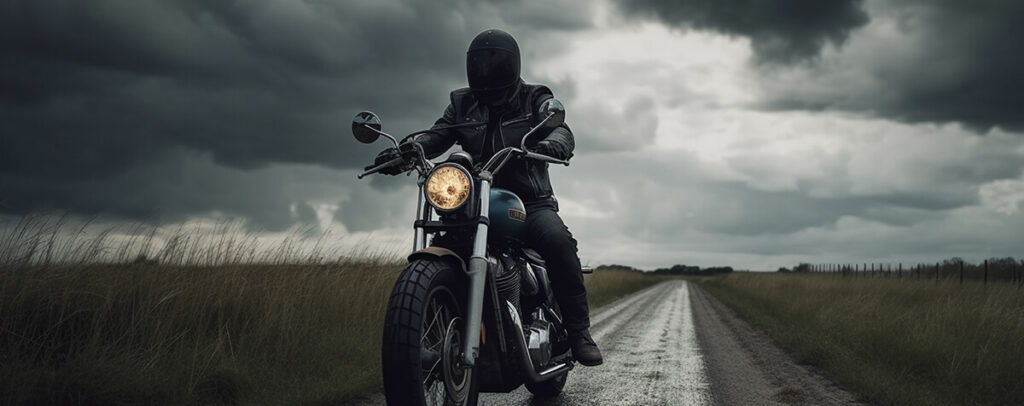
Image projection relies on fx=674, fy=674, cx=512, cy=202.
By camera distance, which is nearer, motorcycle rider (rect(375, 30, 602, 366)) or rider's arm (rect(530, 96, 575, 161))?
rider's arm (rect(530, 96, 575, 161))

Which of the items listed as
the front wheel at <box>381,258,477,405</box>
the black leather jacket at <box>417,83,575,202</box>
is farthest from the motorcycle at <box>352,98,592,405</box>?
the black leather jacket at <box>417,83,575,202</box>

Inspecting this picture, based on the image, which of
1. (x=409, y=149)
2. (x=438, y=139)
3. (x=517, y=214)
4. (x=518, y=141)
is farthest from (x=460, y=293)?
(x=438, y=139)

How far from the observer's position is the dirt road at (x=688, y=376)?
484cm

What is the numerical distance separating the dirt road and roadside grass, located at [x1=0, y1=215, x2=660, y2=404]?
1.79 metres

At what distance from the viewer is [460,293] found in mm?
3230

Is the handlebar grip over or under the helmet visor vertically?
under

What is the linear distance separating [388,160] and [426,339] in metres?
1.05

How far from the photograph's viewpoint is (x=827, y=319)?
11.2 meters

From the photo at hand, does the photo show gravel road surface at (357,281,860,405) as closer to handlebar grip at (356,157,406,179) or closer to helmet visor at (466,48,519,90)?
handlebar grip at (356,157,406,179)

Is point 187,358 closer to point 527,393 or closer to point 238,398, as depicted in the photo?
point 238,398

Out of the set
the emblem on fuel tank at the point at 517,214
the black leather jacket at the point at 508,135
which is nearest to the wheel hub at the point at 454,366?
the emblem on fuel tank at the point at 517,214

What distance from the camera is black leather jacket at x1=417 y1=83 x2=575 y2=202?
12.9ft

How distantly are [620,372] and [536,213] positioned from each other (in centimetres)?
261

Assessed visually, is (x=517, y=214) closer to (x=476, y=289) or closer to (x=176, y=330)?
(x=476, y=289)
